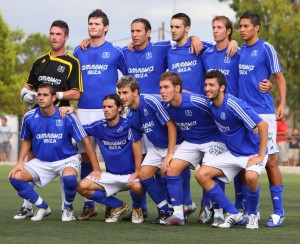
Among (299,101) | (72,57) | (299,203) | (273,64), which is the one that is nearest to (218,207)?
(273,64)

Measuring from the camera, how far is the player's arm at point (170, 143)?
11070 mm

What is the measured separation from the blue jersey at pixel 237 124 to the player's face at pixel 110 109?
124 cm

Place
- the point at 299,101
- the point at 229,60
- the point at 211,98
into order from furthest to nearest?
the point at 299,101
the point at 229,60
the point at 211,98

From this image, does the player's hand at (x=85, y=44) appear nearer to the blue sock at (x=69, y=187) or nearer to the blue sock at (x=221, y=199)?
the blue sock at (x=69, y=187)

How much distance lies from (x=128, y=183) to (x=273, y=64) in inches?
84.0

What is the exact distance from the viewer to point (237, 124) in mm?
10617

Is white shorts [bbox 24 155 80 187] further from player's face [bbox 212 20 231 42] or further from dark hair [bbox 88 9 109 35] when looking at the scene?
player's face [bbox 212 20 231 42]

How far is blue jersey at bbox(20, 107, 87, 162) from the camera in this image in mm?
11516

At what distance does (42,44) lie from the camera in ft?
285

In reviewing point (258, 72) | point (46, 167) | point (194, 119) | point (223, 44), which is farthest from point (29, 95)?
point (258, 72)

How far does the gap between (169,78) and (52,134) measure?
1659 millimetres

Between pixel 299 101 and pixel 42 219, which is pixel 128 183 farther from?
pixel 299 101

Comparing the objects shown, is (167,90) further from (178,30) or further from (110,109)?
(178,30)

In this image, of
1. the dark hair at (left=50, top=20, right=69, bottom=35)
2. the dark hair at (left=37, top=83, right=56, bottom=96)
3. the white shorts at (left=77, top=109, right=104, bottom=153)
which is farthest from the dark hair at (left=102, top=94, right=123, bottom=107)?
the dark hair at (left=50, top=20, right=69, bottom=35)
